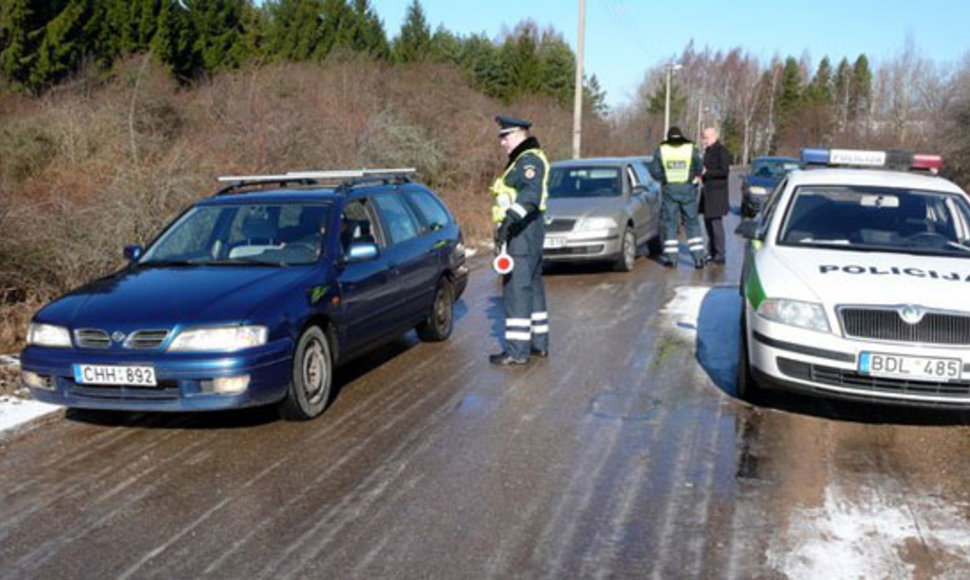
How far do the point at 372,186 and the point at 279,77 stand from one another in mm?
15211

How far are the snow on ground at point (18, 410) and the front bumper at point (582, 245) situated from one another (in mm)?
7291

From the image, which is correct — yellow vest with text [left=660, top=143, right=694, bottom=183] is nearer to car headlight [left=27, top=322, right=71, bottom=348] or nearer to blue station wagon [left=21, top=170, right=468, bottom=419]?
blue station wagon [left=21, top=170, right=468, bottom=419]

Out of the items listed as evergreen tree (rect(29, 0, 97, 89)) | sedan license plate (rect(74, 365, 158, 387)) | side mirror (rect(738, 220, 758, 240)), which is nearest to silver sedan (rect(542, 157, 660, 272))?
side mirror (rect(738, 220, 758, 240))

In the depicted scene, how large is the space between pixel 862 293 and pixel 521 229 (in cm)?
285

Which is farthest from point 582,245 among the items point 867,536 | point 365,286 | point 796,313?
point 867,536

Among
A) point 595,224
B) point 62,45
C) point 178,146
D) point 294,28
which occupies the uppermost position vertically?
point 294,28

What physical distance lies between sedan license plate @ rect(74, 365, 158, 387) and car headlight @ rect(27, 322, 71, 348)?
226 millimetres

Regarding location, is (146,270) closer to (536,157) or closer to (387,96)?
(536,157)

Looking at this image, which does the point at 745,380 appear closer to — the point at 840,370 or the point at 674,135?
the point at 840,370

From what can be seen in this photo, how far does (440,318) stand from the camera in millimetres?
8516

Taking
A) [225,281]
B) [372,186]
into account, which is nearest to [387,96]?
[372,186]

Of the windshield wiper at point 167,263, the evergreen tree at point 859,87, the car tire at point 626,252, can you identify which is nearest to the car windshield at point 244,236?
the windshield wiper at point 167,263

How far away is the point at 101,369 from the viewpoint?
5430mm

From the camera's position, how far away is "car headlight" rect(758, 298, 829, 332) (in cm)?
561
